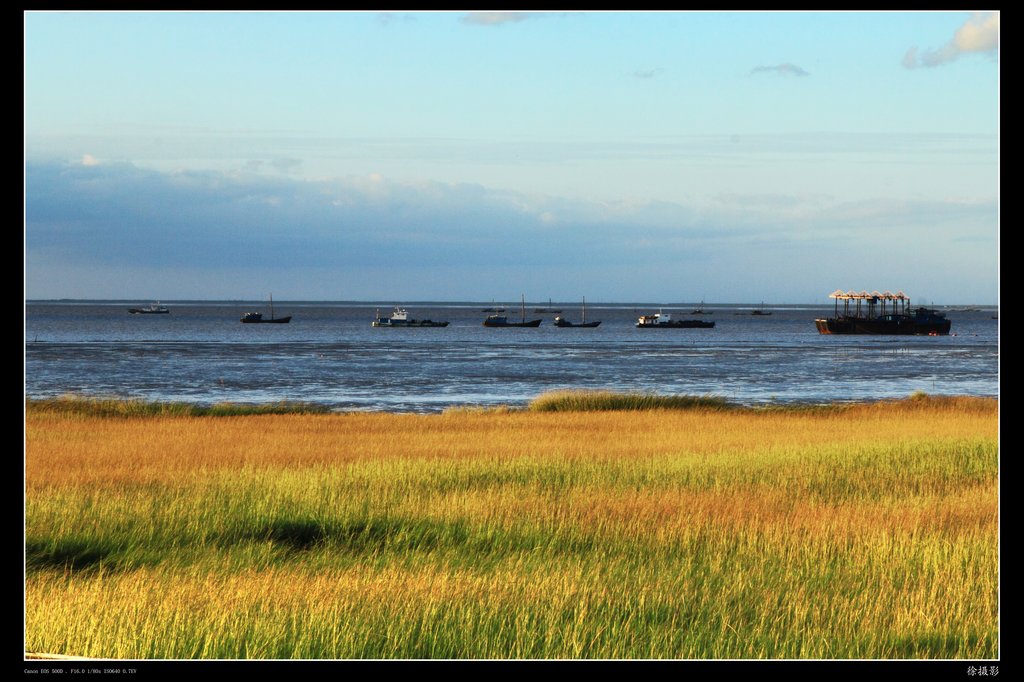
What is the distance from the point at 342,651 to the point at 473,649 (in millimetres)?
1063

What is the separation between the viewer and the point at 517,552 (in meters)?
11.7

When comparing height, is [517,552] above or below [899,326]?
below

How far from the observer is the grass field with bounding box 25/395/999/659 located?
8.32 meters

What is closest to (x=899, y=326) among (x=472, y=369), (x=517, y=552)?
(x=472, y=369)

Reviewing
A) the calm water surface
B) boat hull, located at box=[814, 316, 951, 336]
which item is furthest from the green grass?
boat hull, located at box=[814, 316, 951, 336]

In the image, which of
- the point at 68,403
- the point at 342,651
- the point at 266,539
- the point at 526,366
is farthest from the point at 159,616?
the point at 526,366

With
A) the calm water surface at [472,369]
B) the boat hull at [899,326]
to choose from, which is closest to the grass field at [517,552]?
the calm water surface at [472,369]

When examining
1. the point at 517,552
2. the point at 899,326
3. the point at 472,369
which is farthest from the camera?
the point at 899,326

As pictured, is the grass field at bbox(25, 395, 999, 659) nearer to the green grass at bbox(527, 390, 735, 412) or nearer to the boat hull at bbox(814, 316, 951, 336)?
the green grass at bbox(527, 390, 735, 412)

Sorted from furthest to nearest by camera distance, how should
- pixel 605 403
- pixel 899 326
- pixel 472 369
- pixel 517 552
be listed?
pixel 899 326, pixel 472 369, pixel 605 403, pixel 517 552

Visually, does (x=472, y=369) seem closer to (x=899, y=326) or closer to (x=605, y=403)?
(x=605, y=403)

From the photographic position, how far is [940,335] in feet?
493

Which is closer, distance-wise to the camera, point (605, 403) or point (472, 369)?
point (605, 403)
